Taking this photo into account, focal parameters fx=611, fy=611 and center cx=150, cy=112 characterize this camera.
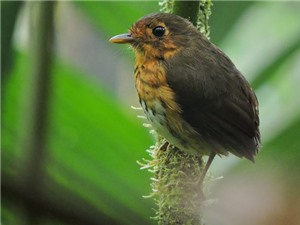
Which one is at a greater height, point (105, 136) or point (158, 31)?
point (158, 31)

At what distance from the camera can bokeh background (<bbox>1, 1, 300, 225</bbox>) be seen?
1.74ft

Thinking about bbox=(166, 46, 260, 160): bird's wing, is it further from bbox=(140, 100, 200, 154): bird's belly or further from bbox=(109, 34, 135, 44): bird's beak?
bbox=(109, 34, 135, 44): bird's beak

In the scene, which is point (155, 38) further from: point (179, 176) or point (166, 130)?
point (179, 176)

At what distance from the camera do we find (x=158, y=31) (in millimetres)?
2008

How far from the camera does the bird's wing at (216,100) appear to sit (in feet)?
5.99

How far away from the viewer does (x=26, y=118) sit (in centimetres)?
65

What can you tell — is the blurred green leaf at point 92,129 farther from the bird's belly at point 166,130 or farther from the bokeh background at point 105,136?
the bird's belly at point 166,130

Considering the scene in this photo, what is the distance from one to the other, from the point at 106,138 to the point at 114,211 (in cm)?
105

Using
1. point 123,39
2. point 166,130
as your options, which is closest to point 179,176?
point 166,130

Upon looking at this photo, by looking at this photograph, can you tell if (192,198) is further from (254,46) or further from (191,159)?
(254,46)

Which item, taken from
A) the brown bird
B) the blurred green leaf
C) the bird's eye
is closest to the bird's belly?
the brown bird

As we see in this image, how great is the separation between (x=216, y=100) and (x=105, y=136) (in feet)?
1.40

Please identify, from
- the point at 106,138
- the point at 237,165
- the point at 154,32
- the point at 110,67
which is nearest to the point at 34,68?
the point at 106,138

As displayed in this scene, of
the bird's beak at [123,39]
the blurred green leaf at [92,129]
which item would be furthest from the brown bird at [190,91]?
the blurred green leaf at [92,129]
